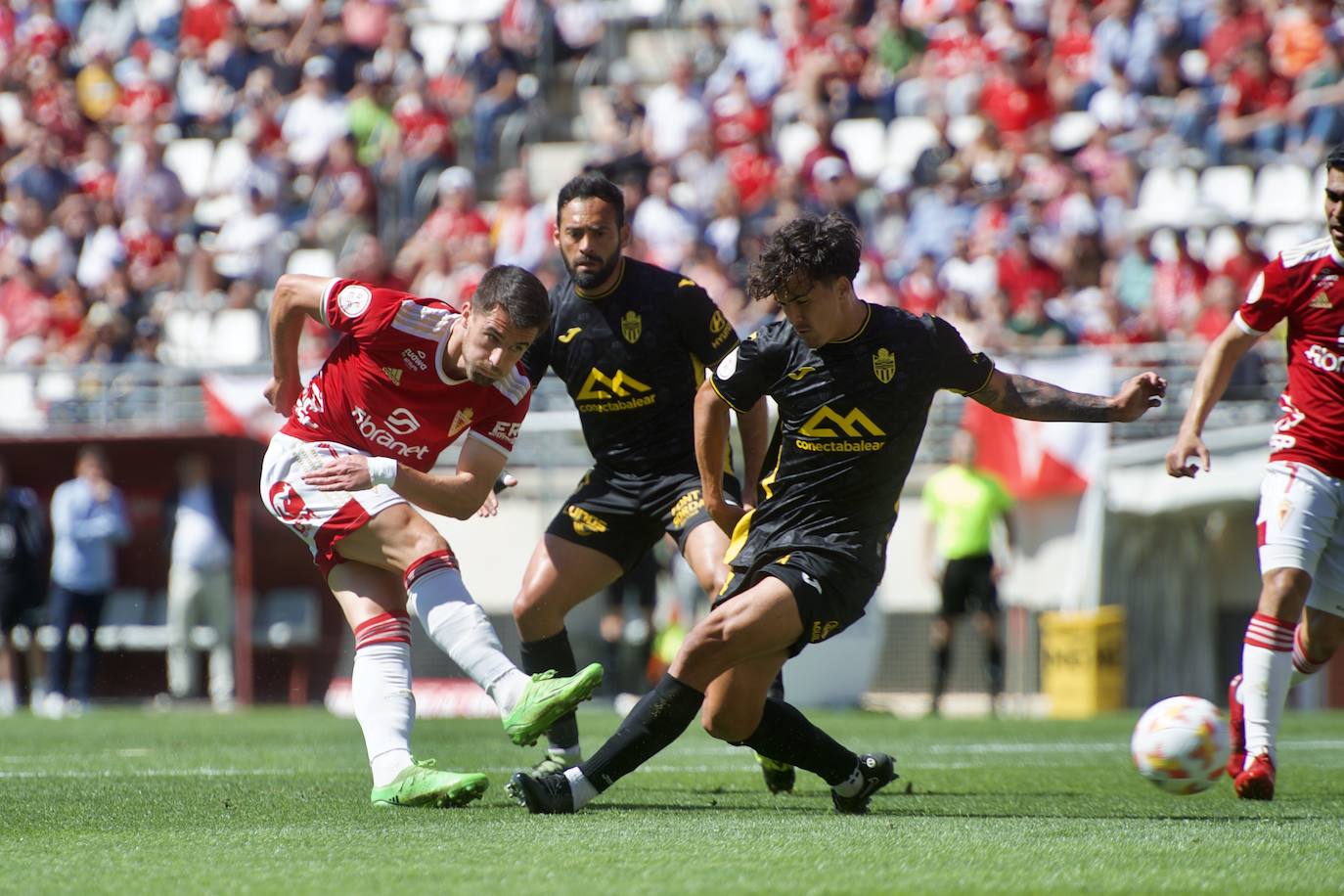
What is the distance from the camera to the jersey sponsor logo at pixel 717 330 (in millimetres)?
7512

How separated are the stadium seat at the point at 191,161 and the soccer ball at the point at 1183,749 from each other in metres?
17.5

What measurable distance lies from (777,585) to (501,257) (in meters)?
12.8

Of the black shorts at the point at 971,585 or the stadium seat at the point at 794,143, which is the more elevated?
the stadium seat at the point at 794,143

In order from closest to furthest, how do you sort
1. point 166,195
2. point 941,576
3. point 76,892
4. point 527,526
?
1. point 76,892
2. point 941,576
3. point 527,526
4. point 166,195

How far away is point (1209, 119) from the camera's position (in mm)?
17312

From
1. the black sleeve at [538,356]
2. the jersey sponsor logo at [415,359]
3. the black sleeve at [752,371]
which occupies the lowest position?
the black sleeve at [752,371]

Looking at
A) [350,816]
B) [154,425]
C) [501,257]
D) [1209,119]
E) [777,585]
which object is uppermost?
[1209,119]

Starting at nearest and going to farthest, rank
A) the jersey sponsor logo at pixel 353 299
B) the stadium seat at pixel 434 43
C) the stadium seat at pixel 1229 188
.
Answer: the jersey sponsor logo at pixel 353 299, the stadium seat at pixel 1229 188, the stadium seat at pixel 434 43

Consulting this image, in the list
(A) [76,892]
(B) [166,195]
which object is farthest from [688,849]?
(B) [166,195]

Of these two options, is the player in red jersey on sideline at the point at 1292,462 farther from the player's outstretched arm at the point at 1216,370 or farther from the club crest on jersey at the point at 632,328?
the club crest on jersey at the point at 632,328

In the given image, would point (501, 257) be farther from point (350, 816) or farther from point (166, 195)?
point (350, 816)

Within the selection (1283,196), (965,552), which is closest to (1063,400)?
(965,552)

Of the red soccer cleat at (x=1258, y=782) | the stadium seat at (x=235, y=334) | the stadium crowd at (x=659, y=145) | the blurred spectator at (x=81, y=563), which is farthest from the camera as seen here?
the stadium seat at (x=235, y=334)

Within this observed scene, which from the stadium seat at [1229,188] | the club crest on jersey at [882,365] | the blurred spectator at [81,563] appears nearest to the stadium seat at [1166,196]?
the stadium seat at [1229,188]
